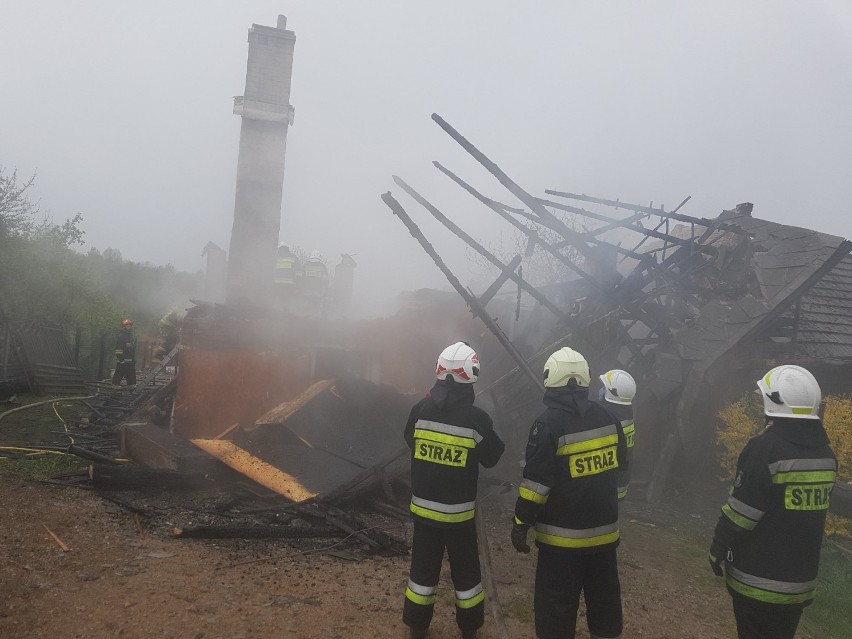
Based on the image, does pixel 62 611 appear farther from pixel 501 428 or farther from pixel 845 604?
pixel 501 428

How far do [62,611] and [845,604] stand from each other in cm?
629

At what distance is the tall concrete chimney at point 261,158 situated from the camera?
13812mm

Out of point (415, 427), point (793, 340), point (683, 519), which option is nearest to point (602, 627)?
point (415, 427)

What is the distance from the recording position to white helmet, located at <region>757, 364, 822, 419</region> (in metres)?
3.06

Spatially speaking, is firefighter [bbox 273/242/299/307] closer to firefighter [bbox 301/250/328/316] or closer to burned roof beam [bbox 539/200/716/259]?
firefighter [bbox 301/250/328/316]

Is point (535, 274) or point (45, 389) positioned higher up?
point (535, 274)

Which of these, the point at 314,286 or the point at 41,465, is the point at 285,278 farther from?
the point at 41,465

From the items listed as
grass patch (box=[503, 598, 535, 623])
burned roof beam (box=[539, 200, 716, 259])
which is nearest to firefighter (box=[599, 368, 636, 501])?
grass patch (box=[503, 598, 535, 623])

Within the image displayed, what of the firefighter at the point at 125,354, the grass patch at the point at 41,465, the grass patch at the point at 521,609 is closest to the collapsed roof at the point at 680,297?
the grass patch at the point at 521,609

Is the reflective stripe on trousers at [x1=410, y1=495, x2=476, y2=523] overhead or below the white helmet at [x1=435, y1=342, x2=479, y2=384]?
below

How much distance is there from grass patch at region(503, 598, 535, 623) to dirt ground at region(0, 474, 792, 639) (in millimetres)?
12

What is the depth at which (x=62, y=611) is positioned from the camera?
3.66 metres

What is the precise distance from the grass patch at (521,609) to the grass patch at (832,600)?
2231mm

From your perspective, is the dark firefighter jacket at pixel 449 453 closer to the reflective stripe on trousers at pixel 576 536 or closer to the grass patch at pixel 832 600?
the reflective stripe on trousers at pixel 576 536
